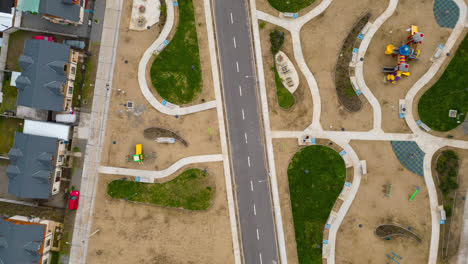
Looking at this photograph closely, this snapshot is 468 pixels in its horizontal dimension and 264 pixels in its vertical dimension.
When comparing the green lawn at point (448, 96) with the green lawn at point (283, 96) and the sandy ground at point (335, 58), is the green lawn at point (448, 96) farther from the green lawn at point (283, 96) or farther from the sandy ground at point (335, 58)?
the green lawn at point (283, 96)

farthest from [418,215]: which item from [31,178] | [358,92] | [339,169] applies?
[31,178]

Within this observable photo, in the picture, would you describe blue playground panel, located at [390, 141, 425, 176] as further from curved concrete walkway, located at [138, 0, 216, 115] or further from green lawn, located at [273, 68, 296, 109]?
curved concrete walkway, located at [138, 0, 216, 115]

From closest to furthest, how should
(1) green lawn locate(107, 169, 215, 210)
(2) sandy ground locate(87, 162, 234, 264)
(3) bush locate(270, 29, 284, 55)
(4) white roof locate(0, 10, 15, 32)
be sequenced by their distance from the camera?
(4) white roof locate(0, 10, 15, 32)
(2) sandy ground locate(87, 162, 234, 264)
(1) green lawn locate(107, 169, 215, 210)
(3) bush locate(270, 29, 284, 55)

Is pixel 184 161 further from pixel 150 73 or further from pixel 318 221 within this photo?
pixel 318 221

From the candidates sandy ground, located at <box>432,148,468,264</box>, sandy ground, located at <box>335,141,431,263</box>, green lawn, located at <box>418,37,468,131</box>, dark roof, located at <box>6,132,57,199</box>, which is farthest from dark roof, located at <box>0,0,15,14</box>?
sandy ground, located at <box>432,148,468,264</box>

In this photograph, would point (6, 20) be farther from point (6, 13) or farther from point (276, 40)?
point (276, 40)

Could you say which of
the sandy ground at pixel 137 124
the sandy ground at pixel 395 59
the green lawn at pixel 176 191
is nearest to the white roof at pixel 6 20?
the sandy ground at pixel 137 124

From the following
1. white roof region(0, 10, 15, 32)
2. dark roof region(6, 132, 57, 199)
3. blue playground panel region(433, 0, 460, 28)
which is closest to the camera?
dark roof region(6, 132, 57, 199)

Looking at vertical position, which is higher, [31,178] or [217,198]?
[31,178]
